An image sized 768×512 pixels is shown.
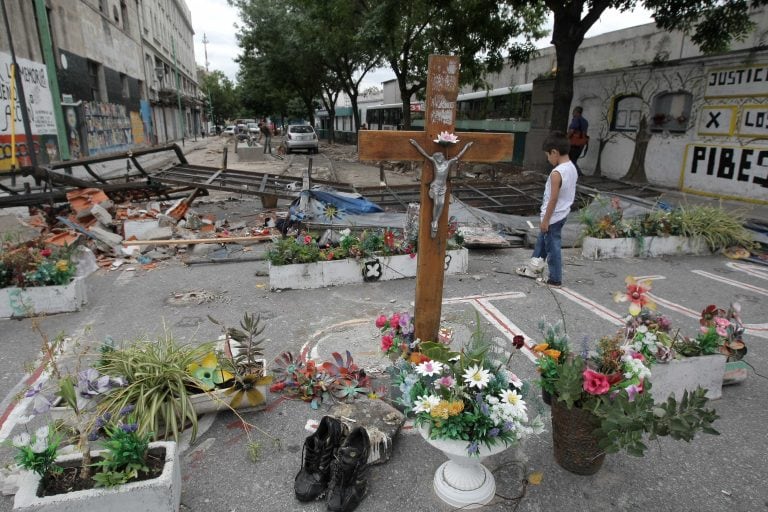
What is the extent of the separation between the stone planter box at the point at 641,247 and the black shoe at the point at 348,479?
6039 millimetres

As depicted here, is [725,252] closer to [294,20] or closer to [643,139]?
[643,139]

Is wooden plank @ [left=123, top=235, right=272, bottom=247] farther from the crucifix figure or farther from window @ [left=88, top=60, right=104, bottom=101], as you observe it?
window @ [left=88, top=60, right=104, bottom=101]

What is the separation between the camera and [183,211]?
9984mm

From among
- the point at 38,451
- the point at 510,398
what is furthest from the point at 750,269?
the point at 38,451

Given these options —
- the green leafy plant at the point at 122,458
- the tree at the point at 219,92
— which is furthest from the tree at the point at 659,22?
the tree at the point at 219,92

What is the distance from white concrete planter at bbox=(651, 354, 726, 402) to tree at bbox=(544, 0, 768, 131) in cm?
978

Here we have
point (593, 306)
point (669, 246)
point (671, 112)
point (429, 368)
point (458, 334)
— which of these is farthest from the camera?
point (671, 112)

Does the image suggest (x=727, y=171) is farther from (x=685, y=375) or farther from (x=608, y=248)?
(x=685, y=375)

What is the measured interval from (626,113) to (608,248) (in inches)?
363

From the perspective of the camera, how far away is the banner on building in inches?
429

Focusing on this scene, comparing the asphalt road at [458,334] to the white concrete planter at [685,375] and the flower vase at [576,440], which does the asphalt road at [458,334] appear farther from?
the white concrete planter at [685,375]

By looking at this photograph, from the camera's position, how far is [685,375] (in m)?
3.37

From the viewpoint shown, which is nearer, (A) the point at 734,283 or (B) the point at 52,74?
(A) the point at 734,283

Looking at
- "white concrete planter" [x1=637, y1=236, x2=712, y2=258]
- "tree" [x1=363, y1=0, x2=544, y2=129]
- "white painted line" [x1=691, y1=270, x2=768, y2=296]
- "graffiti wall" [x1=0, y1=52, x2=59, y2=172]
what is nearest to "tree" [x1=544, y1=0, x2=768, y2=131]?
"tree" [x1=363, y1=0, x2=544, y2=129]
